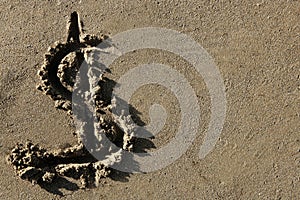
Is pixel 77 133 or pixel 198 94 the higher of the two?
pixel 198 94

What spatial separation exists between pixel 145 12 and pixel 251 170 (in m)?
1.35

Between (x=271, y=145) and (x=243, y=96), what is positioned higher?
(x=243, y=96)

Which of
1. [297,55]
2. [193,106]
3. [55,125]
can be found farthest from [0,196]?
[297,55]

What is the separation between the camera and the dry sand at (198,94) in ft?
9.45

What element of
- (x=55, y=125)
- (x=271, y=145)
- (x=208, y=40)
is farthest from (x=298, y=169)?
(x=55, y=125)

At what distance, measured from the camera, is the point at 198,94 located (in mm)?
2943

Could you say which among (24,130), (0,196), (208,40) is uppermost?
(208,40)

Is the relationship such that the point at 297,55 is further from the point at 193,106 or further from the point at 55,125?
the point at 55,125

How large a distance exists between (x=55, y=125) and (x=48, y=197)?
0.52 metres

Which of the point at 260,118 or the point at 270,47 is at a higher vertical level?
the point at 270,47

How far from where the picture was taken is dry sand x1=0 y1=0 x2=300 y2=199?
2.88 metres

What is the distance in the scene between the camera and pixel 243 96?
9.57ft

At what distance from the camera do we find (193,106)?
2945 millimetres

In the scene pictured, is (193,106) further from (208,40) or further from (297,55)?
(297,55)
